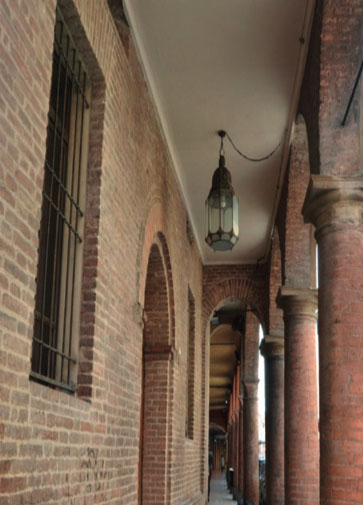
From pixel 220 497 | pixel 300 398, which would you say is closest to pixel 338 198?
pixel 300 398

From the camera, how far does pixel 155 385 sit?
417 inches

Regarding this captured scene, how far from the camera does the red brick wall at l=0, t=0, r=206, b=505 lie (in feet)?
13.8

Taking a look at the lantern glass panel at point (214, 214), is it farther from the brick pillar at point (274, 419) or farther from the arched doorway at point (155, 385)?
the brick pillar at point (274, 419)

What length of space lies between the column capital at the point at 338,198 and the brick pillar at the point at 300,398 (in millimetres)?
4213

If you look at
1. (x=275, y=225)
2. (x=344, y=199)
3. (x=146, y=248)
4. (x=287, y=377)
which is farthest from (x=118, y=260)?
(x=275, y=225)

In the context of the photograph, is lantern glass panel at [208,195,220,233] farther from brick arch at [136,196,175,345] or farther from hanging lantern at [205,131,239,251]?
brick arch at [136,196,175,345]

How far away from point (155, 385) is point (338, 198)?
4.63 meters

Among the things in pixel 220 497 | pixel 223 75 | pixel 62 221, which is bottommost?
pixel 220 497

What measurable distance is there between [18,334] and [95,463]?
2.18 m

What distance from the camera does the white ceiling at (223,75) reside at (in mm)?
7910

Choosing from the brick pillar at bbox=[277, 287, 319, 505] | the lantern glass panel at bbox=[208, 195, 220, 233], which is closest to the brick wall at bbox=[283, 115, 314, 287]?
the brick pillar at bbox=[277, 287, 319, 505]

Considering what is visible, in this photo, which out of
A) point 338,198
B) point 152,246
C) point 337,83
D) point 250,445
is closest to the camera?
point 338,198

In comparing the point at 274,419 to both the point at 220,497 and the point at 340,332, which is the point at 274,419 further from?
the point at 220,497

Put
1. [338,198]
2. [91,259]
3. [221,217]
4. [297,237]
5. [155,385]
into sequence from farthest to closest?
1. [297,237]
2. [155,385]
3. [221,217]
4. [338,198]
5. [91,259]
